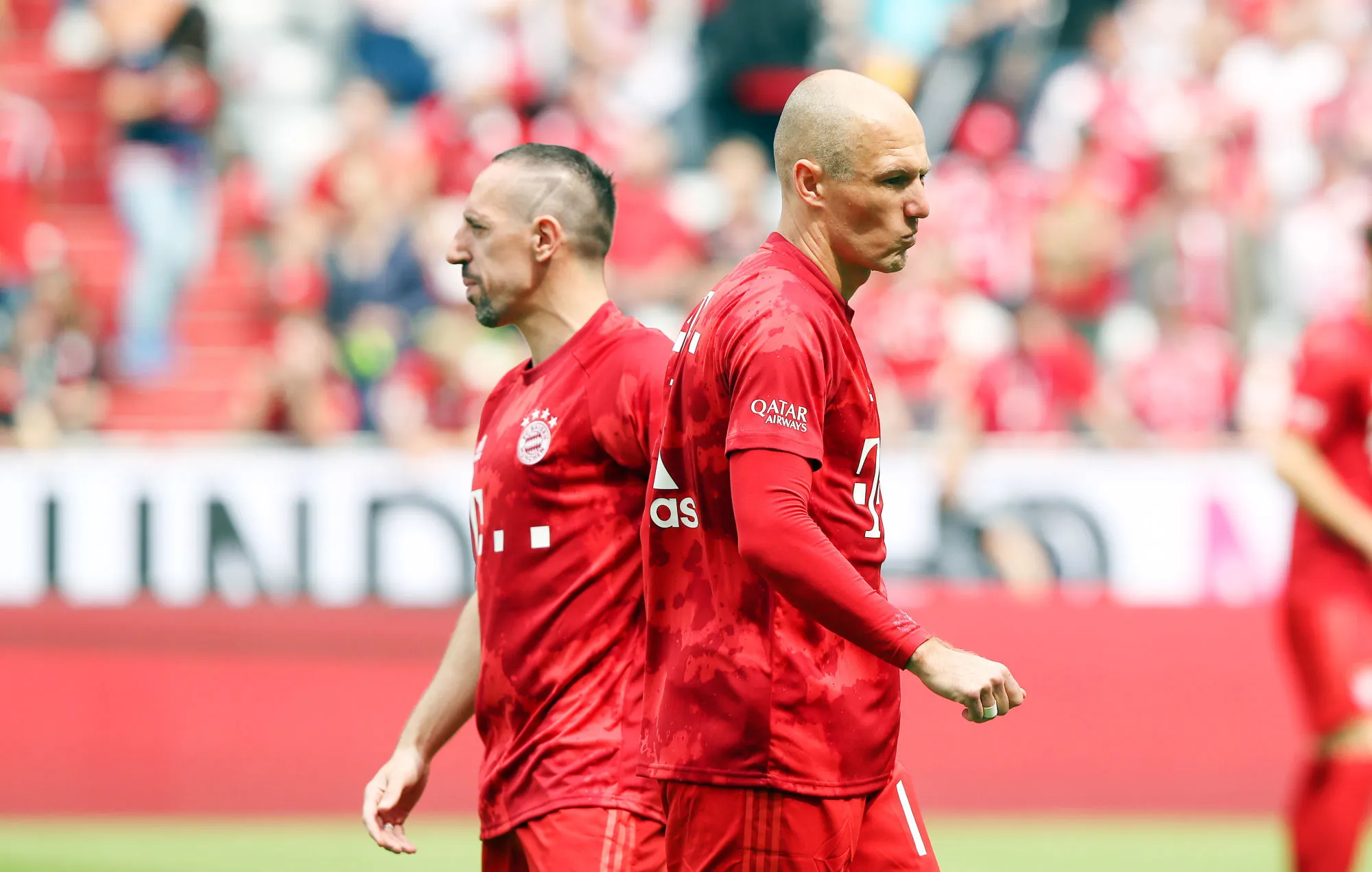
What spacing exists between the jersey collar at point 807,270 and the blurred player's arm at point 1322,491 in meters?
3.56

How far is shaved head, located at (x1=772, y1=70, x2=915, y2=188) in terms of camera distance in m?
3.89

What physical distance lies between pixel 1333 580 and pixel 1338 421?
0.58 m

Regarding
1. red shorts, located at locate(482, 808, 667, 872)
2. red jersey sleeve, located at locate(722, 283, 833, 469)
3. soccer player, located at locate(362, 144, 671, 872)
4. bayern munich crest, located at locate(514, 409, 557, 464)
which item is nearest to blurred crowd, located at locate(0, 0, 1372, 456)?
soccer player, located at locate(362, 144, 671, 872)

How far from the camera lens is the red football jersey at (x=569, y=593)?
14.9 ft

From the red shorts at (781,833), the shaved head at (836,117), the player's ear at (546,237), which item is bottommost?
the red shorts at (781,833)

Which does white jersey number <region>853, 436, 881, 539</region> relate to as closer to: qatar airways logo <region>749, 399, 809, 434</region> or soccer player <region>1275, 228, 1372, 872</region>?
qatar airways logo <region>749, 399, 809, 434</region>

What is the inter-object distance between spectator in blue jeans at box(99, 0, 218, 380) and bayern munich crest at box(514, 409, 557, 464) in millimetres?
9985

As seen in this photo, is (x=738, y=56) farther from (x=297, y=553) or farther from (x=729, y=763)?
(x=729, y=763)

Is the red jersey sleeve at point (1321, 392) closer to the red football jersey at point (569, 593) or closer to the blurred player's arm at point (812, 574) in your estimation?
the red football jersey at point (569, 593)

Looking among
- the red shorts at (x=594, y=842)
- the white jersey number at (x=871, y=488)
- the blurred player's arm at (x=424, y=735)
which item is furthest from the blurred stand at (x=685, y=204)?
the white jersey number at (x=871, y=488)

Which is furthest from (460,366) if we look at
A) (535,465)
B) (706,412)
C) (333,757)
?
(706,412)

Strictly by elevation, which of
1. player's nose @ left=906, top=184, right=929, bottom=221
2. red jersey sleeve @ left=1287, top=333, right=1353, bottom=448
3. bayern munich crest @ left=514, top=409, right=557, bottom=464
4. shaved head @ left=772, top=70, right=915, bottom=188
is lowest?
bayern munich crest @ left=514, top=409, right=557, bottom=464

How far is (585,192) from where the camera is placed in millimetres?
4902

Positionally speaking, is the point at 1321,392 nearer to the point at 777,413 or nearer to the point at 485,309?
the point at 485,309
